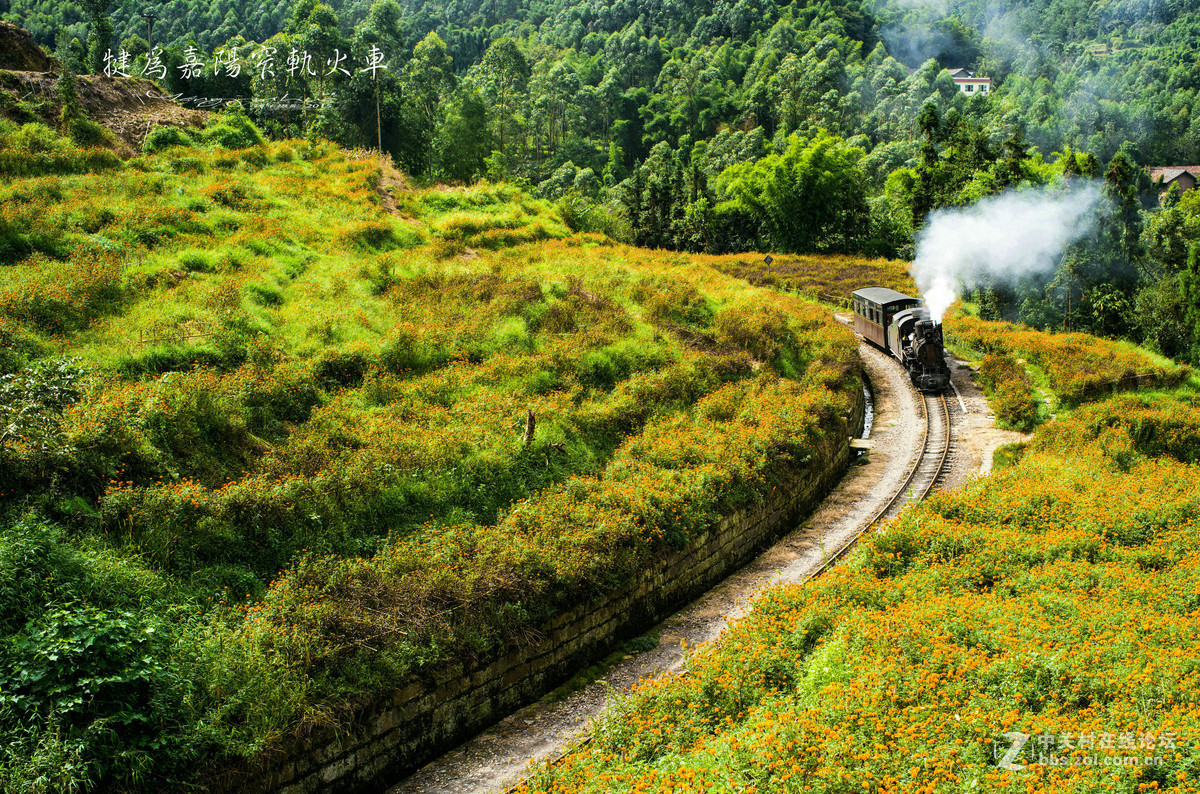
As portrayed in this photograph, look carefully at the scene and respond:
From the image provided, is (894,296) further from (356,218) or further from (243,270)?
(243,270)

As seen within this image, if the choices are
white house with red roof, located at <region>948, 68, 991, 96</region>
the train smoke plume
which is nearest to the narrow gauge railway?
the train smoke plume

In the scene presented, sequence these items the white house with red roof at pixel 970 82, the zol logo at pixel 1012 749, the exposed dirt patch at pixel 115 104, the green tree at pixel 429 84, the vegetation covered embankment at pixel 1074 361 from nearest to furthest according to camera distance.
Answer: the zol logo at pixel 1012 749 < the vegetation covered embankment at pixel 1074 361 < the exposed dirt patch at pixel 115 104 < the green tree at pixel 429 84 < the white house with red roof at pixel 970 82

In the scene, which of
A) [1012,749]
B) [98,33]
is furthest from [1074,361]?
[98,33]

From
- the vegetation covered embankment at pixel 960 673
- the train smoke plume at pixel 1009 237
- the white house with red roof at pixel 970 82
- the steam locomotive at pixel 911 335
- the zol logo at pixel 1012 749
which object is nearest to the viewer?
the zol logo at pixel 1012 749

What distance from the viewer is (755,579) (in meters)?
16.3

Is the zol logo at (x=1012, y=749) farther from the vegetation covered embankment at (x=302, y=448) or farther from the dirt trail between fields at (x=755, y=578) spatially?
the vegetation covered embankment at (x=302, y=448)

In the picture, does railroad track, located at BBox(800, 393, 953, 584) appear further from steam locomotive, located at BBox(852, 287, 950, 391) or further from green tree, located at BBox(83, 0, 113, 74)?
green tree, located at BBox(83, 0, 113, 74)

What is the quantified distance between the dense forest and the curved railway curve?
55.1 ft

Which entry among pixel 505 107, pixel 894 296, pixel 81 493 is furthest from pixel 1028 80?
pixel 81 493

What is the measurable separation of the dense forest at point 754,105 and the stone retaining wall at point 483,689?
27976 mm

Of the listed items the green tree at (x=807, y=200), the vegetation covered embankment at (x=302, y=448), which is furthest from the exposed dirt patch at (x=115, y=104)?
the green tree at (x=807, y=200)

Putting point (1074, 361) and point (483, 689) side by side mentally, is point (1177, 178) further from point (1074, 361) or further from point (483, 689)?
point (483, 689)

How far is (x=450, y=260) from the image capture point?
26.5 metres

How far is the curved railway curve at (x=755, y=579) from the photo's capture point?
35.9ft
